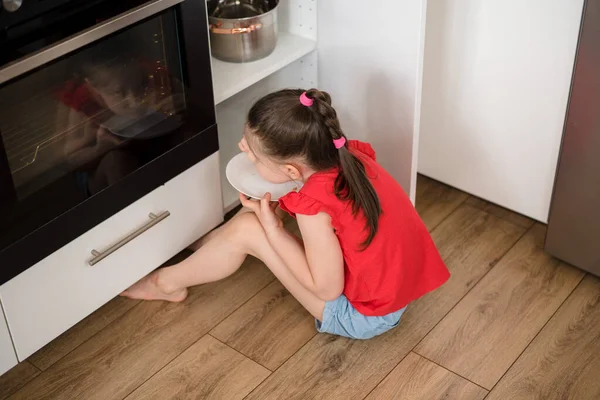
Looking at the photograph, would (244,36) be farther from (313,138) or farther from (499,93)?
(499,93)

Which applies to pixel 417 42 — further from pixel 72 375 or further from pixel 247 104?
pixel 72 375

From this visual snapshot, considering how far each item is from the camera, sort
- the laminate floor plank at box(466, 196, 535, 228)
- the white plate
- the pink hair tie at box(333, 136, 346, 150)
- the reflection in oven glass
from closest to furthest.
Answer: the reflection in oven glass → the pink hair tie at box(333, 136, 346, 150) → the white plate → the laminate floor plank at box(466, 196, 535, 228)

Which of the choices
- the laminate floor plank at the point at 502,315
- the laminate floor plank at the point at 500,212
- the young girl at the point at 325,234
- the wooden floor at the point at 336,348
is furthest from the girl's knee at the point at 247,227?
the laminate floor plank at the point at 500,212

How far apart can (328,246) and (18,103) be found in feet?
1.99

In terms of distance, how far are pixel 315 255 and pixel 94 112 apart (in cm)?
49

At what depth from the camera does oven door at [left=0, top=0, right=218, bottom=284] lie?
1.30 meters

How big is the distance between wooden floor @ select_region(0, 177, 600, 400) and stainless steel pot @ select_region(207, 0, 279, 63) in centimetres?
49

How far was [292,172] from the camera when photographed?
1.51m

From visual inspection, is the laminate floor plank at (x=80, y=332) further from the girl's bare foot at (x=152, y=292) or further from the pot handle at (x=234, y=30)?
the pot handle at (x=234, y=30)

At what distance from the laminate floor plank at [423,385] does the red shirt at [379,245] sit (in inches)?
5.1

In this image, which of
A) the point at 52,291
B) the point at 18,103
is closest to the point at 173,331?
the point at 52,291

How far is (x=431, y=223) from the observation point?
2.04 meters

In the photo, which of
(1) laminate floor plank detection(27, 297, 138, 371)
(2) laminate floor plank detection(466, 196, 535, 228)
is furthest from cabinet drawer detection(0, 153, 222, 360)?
(2) laminate floor plank detection(466, 196, 535, 228)

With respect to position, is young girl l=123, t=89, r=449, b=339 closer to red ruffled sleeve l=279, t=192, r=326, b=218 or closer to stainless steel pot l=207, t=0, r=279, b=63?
red ruffled sleeve l=279, t=192, r=326, b=218
